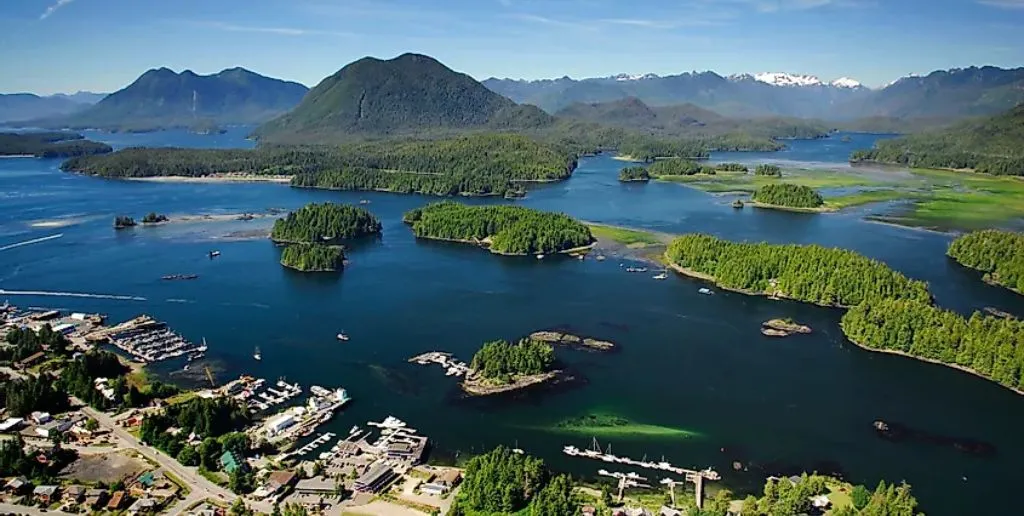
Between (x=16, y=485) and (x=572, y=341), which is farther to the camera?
(x=572, y=341)

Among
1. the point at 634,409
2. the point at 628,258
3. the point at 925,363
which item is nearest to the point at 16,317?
the point at 634,409

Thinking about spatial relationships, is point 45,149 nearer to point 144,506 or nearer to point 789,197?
Result: point 789,197

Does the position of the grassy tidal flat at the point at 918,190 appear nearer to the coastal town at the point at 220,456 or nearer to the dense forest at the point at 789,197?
the dense forest at the point at 789,197

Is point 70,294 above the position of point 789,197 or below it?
below

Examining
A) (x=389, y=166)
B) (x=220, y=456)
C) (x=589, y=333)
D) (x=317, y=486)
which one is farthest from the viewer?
(x=389, y=166)

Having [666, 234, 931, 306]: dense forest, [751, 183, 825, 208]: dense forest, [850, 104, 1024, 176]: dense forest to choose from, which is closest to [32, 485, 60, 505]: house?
[666, 234, 931, 306]: dense forest

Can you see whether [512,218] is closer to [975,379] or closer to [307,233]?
[307,233]

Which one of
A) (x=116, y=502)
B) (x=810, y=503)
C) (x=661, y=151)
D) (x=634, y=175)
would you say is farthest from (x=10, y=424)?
(x=661, y=151)

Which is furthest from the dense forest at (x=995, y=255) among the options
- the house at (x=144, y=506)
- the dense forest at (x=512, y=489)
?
the house at (x=144, y=506)
